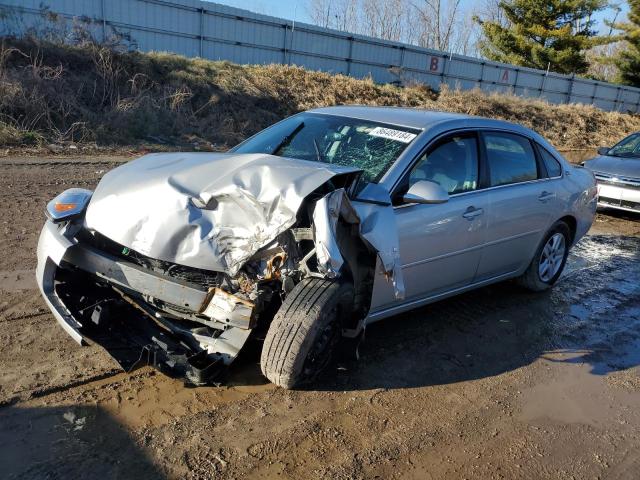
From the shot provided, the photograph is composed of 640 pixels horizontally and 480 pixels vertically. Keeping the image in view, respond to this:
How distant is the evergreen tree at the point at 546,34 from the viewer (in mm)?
40188

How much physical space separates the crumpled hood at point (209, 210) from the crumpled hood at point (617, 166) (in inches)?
312

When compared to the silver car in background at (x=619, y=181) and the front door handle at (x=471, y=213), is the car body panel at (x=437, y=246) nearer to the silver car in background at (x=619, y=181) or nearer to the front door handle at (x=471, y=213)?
the front door handle at (x=471, y=213)

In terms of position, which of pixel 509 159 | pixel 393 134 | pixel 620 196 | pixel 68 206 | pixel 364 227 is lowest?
pixel 620 196

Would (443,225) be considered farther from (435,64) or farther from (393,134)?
(435,64)

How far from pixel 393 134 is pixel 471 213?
866 millimetres

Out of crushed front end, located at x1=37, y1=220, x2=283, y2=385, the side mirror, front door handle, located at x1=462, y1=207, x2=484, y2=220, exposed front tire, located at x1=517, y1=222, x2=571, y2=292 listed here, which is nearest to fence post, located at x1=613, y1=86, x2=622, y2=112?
exposed front tire, located at x1=517, y1=222, x2=571, y2=292

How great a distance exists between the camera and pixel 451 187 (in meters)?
4.43

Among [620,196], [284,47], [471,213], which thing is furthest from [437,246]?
[284,47]

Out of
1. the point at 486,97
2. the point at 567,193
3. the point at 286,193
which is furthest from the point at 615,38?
the point at 286,193

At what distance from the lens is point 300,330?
3262 mm

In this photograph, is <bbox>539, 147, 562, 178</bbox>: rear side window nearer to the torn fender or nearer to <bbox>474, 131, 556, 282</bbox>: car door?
<bbox>474, 131, 556, 282</bbox>: car door

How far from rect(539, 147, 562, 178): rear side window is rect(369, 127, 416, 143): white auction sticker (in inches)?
77.1

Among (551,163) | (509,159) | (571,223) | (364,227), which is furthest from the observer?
(571,223)

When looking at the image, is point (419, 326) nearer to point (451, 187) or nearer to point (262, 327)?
point (451, 187)
